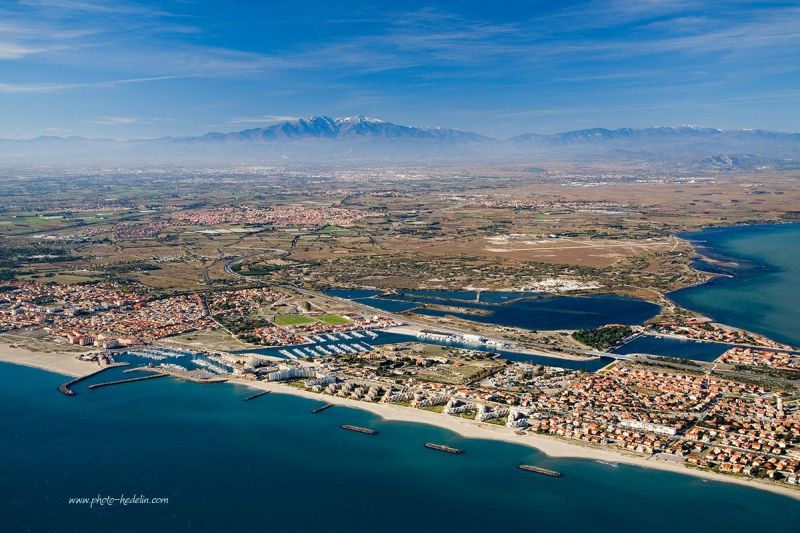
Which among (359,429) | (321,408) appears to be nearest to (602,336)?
(321,408)

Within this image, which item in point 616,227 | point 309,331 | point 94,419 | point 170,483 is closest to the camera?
point 170,483

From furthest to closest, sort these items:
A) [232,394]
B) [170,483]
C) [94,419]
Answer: [232,394]
[94,419]
[170,483]

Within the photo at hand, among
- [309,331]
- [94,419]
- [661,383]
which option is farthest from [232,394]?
[661,383]

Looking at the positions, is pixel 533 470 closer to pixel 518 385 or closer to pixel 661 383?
pixel 518 385

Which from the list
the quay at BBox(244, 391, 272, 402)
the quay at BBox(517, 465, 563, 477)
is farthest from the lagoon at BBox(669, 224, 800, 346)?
the quay at BBox(244, 391, 272, 402)

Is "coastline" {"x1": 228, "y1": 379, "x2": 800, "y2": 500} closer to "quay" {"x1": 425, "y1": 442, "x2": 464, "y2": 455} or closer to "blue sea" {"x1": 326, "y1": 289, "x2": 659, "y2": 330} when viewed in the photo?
"quay" {"x1": 425, "y1": 442, "x2": 464, "y2": 455}

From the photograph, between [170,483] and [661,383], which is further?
[661,383]
